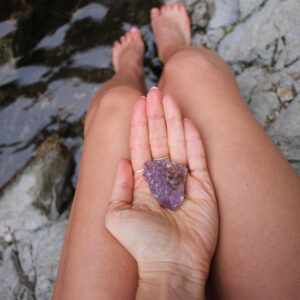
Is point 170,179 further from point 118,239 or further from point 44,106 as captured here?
point 44,106

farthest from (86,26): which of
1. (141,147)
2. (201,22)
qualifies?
(141,147)

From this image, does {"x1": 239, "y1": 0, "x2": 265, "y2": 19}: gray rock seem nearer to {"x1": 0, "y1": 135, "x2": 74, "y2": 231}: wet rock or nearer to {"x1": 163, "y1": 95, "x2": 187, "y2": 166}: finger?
{"x1": 163, "y1": 95, "x2": 187, "y2": 166}: finger

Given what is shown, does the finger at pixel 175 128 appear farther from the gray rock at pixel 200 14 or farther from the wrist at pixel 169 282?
the gray rock at pixel 200 14

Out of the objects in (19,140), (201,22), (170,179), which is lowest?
(19,140)

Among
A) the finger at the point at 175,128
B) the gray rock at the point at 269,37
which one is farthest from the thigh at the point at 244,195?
the gray rock at the point at 269,37

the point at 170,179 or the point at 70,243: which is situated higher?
the point at 170,179
